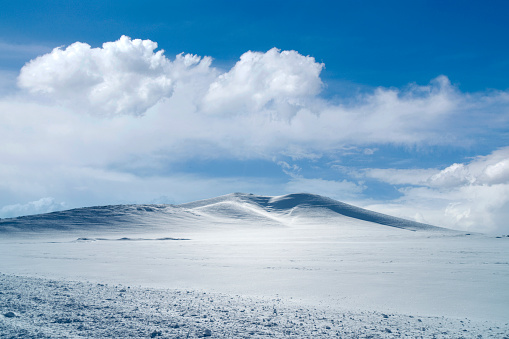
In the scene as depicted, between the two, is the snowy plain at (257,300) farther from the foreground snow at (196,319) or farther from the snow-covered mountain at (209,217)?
the snow-covered mountain at (209,217)

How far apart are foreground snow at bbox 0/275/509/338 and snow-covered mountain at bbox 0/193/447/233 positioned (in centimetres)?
4710

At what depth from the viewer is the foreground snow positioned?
18.1 ft

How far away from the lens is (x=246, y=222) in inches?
2781

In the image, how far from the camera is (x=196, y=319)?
625 centimetres

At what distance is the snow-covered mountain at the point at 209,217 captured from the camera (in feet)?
176

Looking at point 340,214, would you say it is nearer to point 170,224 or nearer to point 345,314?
point 170,224

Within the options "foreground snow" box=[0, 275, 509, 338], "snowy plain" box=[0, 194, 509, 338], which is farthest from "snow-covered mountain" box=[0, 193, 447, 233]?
"foreground snow" box=[0, 275, 509, 338]

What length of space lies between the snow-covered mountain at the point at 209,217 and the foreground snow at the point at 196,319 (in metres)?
47.1

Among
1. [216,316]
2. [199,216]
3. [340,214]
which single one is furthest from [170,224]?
[216,316]

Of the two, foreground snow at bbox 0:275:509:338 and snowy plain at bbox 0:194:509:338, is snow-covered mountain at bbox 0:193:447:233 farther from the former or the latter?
foreground snow at bbox 0:275:509:338

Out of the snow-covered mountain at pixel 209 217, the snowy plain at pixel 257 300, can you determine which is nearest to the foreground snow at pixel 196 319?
the snowy plain at pixel 257 300

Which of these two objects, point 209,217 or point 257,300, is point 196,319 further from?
point 209,217

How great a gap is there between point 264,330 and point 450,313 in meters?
3.52

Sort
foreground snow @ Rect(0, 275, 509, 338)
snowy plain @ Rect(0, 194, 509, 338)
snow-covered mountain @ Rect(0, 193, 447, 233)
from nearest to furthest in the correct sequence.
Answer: foreground snow @ Rect(0, 275, 509, 338) → snowy plain @ Rect(0, 194, 509, 338) → snow-covered mountain @ Rect(0, 193, 447, 233)
